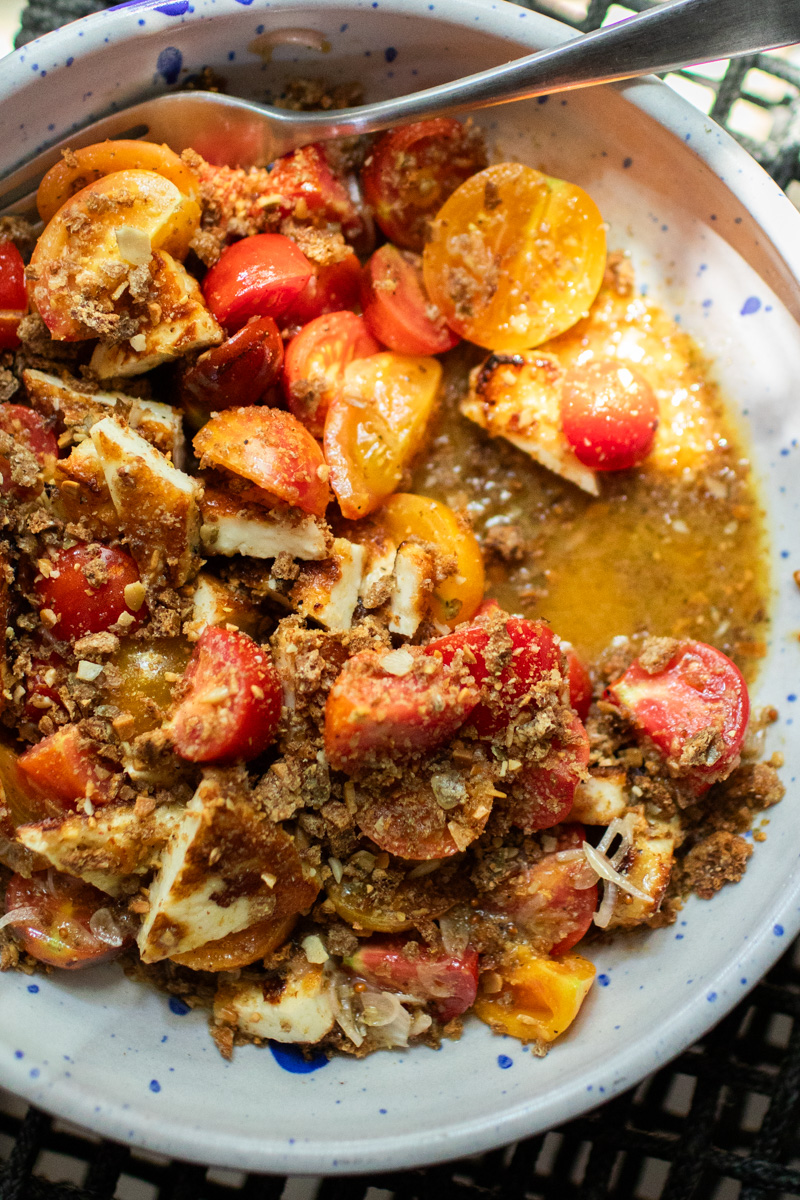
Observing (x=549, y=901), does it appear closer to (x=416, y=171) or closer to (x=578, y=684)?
(x=578, y=684)

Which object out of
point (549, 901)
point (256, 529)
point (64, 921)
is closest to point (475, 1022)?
point (549, 901)

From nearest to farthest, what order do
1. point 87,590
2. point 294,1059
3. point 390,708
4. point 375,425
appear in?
point 390,708 < point 87,590 < point 294,1059 < point 375,425

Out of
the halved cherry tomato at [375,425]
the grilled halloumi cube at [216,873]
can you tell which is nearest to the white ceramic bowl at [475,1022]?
the grilled halloumi cube at [216,873]

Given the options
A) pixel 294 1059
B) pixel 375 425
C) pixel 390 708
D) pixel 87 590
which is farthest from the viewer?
pixel 375 425

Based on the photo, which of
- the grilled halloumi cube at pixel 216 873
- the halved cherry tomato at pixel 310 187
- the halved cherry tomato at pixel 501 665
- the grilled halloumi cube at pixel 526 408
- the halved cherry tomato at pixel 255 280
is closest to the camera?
the grilled halloumi cube at pixel 216 873

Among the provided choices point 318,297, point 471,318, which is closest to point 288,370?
point 318,297

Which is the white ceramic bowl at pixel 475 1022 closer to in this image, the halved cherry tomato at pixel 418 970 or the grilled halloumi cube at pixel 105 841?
the halved cherry tomato at pixel 418 970

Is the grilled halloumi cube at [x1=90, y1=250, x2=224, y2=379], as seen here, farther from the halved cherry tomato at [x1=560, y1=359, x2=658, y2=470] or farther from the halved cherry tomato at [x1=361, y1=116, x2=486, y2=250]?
the halved cherry tomato at [x1=560, y1=359, x2=658, y2=470]
